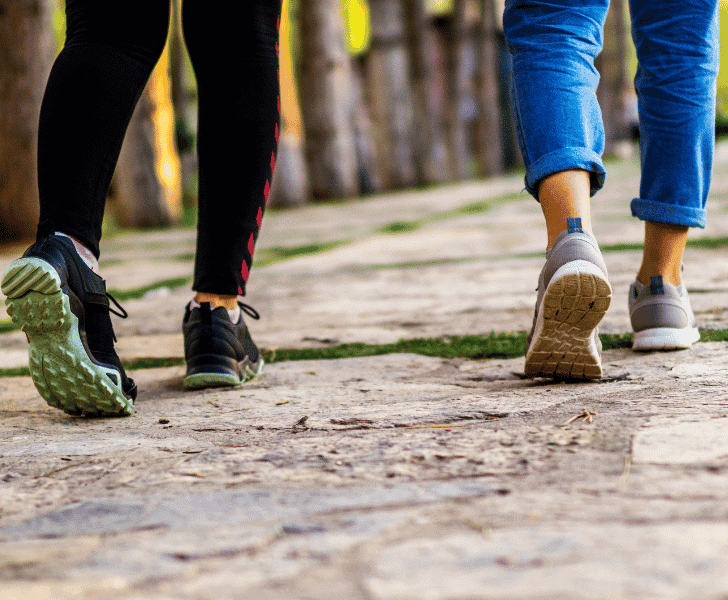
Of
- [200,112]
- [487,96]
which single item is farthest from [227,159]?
[487,96]

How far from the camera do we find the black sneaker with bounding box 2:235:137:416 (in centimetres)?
127

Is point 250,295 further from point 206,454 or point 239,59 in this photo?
point 206,454

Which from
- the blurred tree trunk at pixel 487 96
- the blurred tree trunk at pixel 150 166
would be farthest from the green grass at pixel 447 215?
the blurred tree trunk at pixel 487 96

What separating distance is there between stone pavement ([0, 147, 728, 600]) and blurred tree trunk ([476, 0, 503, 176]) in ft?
39.0

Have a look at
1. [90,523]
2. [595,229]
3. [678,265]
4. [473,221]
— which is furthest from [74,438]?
[473,221]

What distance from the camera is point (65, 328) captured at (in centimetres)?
130

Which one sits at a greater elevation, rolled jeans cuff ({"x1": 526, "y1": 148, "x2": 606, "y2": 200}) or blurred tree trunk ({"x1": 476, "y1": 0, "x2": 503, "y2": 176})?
blurred tree trunk ({"x1": 476, "y1": 0, "x2": 503, "y2": 176})

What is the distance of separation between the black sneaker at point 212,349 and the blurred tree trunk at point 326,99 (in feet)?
23.1

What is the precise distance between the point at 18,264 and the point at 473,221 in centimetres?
376

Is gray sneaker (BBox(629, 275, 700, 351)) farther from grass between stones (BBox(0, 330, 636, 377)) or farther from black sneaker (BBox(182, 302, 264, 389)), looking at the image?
black sneaker (BBox(182, 302, 264, 389))

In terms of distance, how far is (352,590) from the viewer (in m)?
0.66

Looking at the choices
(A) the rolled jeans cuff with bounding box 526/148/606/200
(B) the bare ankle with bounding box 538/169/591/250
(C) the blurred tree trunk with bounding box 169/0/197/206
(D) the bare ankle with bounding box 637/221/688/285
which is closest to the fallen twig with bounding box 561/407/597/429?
(B) the bare ankle with bounding box 538/169/591/250

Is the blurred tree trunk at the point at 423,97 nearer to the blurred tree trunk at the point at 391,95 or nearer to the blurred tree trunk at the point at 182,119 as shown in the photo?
the blurred tree trunk at the point at 391,95

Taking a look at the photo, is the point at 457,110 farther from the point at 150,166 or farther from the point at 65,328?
the point at 65,328
